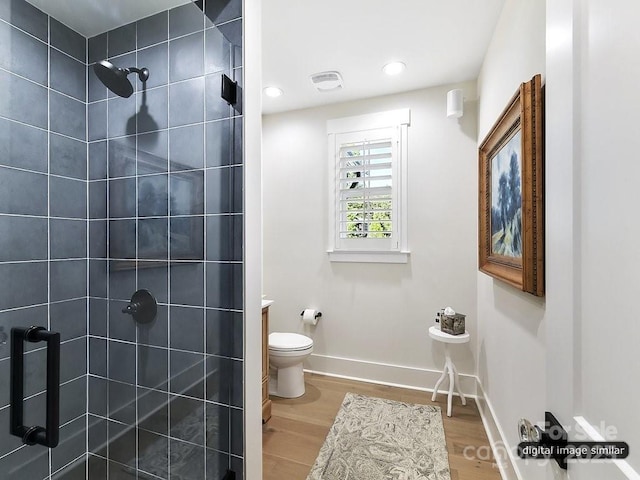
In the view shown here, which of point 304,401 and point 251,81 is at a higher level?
point 251,81

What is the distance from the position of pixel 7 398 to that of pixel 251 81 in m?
1.62

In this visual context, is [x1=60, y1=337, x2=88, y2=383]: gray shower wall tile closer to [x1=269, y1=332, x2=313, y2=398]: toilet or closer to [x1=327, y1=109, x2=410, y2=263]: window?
[x1=269, y1=332, x2=313, y2=398]: toilet

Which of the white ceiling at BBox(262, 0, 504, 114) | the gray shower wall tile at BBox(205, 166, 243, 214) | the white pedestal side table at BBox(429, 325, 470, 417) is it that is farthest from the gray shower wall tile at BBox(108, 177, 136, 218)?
the white pedestal side table at BBox(429, 325, 470, 417)

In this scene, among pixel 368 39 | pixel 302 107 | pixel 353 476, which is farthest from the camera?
pixel 302 107

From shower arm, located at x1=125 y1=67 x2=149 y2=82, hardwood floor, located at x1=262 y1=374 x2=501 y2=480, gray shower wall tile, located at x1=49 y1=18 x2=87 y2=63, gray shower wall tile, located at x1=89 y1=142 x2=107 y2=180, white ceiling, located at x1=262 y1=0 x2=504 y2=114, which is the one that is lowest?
hardwood floor, located at x1=262 y1=374 x2=501 y2=480

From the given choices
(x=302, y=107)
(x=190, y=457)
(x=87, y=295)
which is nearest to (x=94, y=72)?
(x=87, y=295)

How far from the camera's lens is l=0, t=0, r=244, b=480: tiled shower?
49.7 inches

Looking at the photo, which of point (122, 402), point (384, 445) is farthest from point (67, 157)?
point (384, 445)

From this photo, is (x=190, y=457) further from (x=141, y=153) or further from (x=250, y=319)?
(x=141, y=153)

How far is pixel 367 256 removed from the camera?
9.23ft

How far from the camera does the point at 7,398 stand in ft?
3.90

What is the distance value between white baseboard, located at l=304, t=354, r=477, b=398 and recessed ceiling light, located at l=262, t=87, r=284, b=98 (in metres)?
2.53

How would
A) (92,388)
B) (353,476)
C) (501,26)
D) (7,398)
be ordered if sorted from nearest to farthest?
(7,398) < (92,388) < (353,476) < (501,26)

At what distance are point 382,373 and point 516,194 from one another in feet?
6.48
